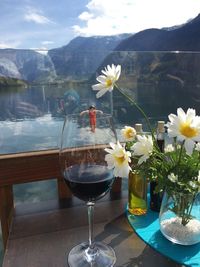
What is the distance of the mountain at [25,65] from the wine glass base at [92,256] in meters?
1.16

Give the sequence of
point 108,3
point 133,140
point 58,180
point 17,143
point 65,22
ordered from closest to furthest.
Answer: point 133,140, point 58,180, point 17,143, point 108,3, point 65,22

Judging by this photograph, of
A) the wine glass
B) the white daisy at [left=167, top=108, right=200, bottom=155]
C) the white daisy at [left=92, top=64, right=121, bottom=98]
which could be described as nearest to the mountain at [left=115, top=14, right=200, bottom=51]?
the white daisy at [left=92, top=64, right=121, bottom=98]

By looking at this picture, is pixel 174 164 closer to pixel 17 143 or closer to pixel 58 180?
pixel 58 180

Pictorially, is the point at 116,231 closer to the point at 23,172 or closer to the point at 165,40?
the point at 23,172

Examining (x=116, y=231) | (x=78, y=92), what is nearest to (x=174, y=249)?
(x=116, y=231)

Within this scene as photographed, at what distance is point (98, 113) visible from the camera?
0.70 meters

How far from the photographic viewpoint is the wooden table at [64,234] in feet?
2.25

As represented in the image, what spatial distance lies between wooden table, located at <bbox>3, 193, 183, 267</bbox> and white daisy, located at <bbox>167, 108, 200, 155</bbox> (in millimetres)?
329

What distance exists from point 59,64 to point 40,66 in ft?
0.39

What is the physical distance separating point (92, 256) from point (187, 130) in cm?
43

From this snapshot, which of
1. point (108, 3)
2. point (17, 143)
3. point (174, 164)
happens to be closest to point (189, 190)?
point (174, 164)

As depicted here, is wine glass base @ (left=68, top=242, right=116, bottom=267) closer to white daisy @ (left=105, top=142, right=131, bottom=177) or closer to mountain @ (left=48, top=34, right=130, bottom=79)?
white daisy @ (left=105, top=142, right=131, bottom=177)

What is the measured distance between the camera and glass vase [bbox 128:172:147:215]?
90 centimetres

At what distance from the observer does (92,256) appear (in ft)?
2.34
